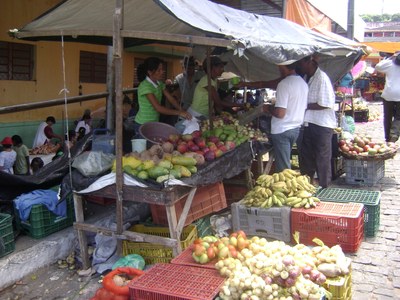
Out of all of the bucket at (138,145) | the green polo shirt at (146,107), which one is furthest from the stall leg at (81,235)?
the green polo shirt at (146,107)

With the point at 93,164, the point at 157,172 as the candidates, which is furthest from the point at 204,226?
the point at 93,164

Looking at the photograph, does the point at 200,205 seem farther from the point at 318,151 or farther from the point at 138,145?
the point at 318,151

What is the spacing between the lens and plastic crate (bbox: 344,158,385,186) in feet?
24.5

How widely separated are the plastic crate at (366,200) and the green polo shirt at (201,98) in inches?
87.5

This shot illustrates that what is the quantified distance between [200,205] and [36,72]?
582cm

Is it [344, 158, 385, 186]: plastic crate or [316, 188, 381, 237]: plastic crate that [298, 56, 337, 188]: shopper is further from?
[344, 158, 385, 186]: plastic crate

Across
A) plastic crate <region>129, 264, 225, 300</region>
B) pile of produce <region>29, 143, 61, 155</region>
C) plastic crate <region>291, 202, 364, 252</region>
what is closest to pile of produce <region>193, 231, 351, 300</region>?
plastic crate <region>129, 264, 225, 300</region>

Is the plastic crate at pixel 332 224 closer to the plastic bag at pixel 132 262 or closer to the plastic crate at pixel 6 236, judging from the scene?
the plastic bag at pixel 132 262

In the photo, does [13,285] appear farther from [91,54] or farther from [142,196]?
[91,54]

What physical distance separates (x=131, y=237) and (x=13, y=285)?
129cm

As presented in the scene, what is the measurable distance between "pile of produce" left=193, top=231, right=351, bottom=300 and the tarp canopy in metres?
1.74

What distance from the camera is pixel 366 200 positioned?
205 inches

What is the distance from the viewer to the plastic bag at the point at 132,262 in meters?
4.13

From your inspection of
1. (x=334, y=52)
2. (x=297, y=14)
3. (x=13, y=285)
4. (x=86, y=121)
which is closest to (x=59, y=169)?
(x=13, y=285)
